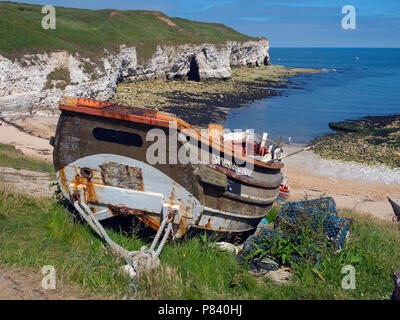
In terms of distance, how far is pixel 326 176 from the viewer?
1938cm

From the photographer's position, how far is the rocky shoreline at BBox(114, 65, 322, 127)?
32.0 m

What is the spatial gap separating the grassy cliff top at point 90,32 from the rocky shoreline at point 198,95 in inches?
199

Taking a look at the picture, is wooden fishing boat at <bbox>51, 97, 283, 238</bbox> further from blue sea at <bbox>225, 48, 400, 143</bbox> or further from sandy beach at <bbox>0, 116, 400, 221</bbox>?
blue sea at <bbox>225, 48, 400, 143</bbox>

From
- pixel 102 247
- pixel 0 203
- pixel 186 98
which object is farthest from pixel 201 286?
pixel 186 98

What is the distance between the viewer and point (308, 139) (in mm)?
27844

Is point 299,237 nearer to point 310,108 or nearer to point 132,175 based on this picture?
point 132,175

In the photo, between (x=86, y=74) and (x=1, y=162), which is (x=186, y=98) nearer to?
(x=86, y=74)

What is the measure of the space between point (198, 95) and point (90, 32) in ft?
48.3

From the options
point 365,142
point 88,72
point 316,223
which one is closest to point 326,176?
point 365,142

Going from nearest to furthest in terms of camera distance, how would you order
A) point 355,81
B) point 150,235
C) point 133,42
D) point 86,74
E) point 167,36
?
1. point 150,235
2. point 86,74
3. point 133,42
4. point 167,36
5. point 355,81

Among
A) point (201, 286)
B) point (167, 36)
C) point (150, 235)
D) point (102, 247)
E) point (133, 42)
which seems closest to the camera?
point (201, 286)

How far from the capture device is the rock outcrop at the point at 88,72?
77.3 feet

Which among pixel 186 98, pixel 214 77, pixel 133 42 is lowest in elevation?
pixel 186 98

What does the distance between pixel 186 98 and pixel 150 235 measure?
33222 mm
